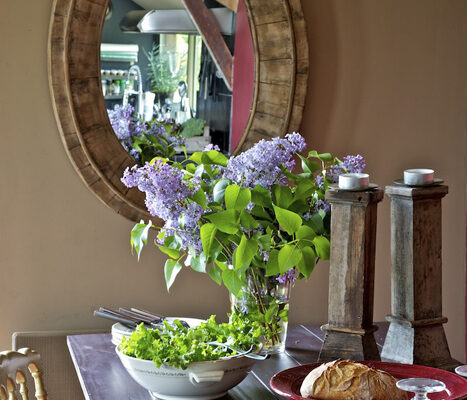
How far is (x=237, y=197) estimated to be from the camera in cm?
160

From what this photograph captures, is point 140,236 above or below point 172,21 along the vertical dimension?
below

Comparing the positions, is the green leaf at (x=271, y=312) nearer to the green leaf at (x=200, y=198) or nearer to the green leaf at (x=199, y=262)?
the green leaf at (x=199, y=262)

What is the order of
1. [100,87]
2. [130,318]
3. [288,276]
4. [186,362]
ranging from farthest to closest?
1. [100,87]
2. [130,318]
3. [288,276]
4. [186,362]

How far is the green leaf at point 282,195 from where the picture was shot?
1.66 metres

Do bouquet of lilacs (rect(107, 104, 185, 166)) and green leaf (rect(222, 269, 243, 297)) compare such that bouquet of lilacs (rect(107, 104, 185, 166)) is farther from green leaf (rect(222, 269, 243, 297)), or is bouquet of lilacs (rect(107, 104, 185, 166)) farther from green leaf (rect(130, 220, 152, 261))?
green leaf (rect(222, 269, 243, 297))

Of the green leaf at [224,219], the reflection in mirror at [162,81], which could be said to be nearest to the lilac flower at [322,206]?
the green leaf at [224,219]

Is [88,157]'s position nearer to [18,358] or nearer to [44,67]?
[44,67]

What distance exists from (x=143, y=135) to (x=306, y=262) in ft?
3.33

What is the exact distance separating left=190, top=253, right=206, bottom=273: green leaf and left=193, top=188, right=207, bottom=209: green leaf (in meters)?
0.13

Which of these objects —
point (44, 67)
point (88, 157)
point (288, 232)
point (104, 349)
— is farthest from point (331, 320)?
point (44, 67)

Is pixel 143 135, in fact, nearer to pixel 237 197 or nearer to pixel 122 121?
pixel 122 121

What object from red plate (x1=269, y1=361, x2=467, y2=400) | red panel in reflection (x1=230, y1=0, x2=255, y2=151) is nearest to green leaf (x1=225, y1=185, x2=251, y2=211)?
red plate (x1=269, y1=361, x2=467, y2=400)

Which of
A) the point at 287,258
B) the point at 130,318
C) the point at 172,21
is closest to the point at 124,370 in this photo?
the point at 130,318

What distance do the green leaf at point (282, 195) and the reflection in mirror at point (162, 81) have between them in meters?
0.89
